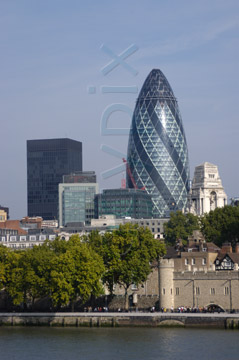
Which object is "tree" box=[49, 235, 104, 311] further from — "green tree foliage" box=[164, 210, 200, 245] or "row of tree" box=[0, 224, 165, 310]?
"green tree foliage" box=[164, 210, 200, 245]

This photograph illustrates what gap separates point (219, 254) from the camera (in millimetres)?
109312

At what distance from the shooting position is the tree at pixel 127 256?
3996 inches

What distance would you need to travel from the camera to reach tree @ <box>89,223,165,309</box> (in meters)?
102

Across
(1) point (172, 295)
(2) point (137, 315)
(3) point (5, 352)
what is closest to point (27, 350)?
(3) point (5, 352)

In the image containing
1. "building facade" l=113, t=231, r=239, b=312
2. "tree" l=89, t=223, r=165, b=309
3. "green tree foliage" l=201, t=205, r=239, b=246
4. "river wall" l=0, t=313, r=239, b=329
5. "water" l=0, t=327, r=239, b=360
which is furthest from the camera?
"green tree foliage" l=201, t=205, r=239, b=246

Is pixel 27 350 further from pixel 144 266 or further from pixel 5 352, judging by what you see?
pixel 144 266

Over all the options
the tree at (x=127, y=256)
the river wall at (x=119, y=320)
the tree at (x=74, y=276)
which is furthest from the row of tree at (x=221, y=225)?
the river wall at (x=119, y=320)

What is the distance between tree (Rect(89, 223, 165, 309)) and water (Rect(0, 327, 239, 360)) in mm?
11702

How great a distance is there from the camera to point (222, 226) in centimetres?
14250

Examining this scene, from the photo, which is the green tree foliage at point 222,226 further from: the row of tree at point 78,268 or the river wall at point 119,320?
the river wall at point 119,320

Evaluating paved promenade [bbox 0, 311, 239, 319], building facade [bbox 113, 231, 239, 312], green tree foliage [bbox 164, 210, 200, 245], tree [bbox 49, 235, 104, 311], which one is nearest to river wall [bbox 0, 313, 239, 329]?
paved promenade [bbox 0, 311, 239, 319]

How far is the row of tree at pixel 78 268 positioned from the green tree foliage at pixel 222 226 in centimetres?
2942

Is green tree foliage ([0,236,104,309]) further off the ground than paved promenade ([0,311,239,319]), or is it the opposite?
green tree foliage ([0,236,104,309])

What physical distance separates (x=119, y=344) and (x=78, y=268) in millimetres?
19366
